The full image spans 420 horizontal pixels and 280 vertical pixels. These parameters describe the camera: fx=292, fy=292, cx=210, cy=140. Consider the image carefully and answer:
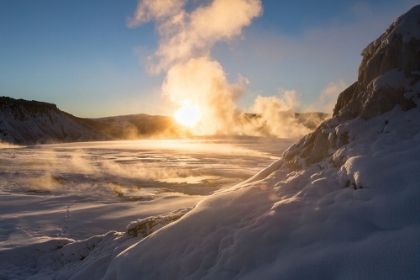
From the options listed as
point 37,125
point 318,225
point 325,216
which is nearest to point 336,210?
point 325,216

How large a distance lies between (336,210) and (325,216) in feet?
0.44

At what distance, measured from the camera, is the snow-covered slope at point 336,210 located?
7.88 ft

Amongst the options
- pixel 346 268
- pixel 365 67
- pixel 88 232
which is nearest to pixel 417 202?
pixel 346 268

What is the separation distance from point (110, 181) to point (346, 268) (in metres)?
14.1

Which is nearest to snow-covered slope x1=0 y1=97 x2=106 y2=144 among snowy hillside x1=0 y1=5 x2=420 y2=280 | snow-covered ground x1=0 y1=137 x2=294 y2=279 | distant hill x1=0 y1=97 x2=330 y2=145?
distant hill x1=0 y1=97 x2=330 y2=145

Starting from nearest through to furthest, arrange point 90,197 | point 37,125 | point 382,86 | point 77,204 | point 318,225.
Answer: point 318,225 → point 382,86 → point 77,204 → point 90,197 → point 37,125

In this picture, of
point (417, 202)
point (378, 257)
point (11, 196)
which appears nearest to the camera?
point (378, 257)

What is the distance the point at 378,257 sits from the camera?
222 centimetres

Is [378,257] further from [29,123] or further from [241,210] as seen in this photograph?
[29,123]

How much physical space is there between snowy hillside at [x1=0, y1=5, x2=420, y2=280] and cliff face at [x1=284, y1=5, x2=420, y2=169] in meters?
0.02

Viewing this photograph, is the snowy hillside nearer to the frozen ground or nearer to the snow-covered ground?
the snow-covered ground

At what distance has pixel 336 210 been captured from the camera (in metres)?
3.00

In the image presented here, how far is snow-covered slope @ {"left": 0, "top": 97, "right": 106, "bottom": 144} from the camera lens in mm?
72625

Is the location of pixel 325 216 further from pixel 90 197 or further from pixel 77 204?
pixel 90 197
